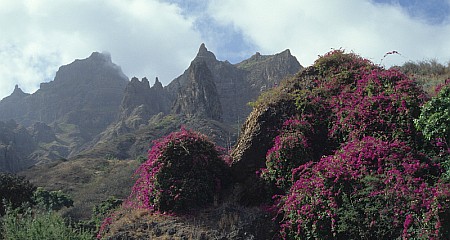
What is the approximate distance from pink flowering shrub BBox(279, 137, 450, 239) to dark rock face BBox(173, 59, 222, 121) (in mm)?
106114

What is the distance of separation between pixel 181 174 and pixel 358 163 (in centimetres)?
450

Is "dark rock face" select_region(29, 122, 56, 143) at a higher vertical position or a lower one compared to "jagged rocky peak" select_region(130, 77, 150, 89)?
lower

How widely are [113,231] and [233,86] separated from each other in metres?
159

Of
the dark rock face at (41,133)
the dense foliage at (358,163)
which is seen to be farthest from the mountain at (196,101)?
the dense foliage at (358,163)

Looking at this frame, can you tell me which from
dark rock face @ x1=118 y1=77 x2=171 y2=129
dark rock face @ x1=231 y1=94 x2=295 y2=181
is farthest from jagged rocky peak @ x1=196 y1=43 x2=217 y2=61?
dark rock face @ x1=231 y1=94 x2=295 y2=181

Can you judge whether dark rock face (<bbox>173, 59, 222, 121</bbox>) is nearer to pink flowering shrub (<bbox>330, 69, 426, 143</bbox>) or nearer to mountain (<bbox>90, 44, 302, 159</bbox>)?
mountain (<bbox>90, 44, 302, 159</bbox>)

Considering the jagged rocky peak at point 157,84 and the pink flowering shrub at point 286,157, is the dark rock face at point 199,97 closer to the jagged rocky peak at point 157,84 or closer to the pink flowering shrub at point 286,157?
the jagged rocky peak at point 157,84

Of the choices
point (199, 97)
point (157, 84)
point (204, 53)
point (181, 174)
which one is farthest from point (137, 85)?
point (181, 174)

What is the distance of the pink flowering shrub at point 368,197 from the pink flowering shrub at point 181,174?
7.70 ft

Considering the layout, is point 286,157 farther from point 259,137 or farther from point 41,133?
point 41,133

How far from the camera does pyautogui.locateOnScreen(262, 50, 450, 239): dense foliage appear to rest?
297 inches

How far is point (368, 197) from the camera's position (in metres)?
8.01

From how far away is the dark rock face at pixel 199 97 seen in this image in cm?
11944

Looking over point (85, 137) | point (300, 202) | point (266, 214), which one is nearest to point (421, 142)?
point (300, 202)
